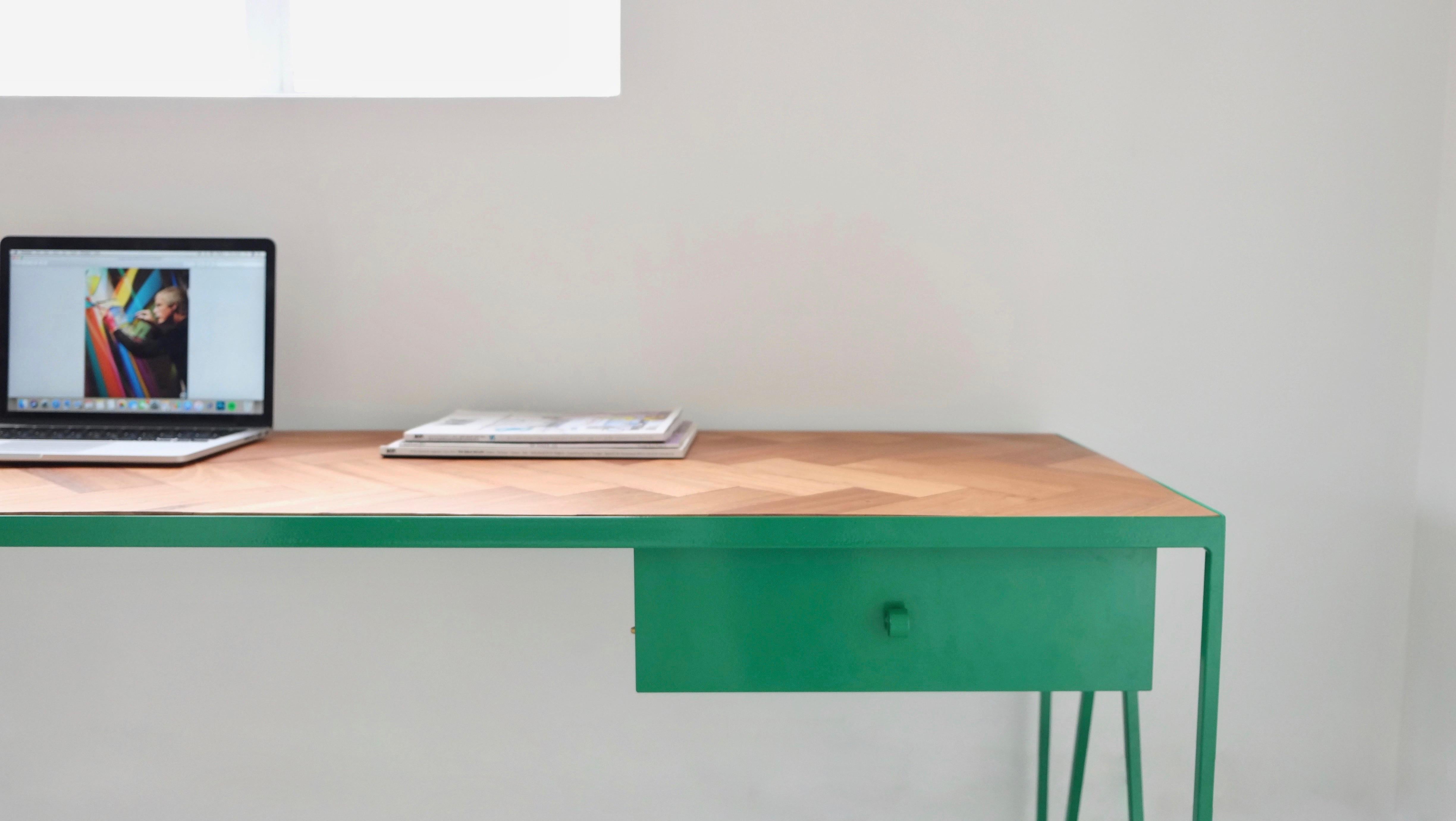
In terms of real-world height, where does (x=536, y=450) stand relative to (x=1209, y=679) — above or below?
above

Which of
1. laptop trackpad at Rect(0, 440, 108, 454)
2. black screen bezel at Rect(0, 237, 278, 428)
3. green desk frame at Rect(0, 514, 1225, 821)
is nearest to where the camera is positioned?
green desk frame at Rect(0, 514, 1225, 821)

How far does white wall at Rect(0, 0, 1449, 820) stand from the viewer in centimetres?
113

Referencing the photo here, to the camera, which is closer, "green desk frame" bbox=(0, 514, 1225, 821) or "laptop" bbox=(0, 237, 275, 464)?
"green desk frame" bbox=(0, 514, 1225, 821)

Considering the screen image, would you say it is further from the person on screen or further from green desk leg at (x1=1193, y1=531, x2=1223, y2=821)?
green desk leg at (x1=1193, y1=531, x2=1223, y2=821)

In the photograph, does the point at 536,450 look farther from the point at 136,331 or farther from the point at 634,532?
the point at 136,331

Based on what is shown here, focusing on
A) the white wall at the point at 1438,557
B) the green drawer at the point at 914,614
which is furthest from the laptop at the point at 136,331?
the white wall at the point at 1438,557

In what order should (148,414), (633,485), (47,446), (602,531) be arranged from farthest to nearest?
1. (148,414)
2. (47,446)
3. (633,485)
4. (602,531)

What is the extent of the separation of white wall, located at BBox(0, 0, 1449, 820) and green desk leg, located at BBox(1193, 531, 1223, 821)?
0.48 m

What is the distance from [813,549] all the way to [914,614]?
0.10m

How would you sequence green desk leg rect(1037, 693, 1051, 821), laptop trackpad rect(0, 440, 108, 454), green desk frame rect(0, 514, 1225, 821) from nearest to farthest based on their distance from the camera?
green desk frame rect(0, 514, 1225, 821), laptop trackpad rect(0, 440, 108, 454), green desk leg rect(1037, 693, 1051, 821)

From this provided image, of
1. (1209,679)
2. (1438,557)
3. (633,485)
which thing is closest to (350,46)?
(633,485)

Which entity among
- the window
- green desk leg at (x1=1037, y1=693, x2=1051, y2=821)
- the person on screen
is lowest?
green desk leg at (x1=1037, y1=693, x2=1051, y2=821)

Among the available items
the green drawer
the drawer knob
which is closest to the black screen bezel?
the green drawer

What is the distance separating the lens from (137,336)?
106cm
